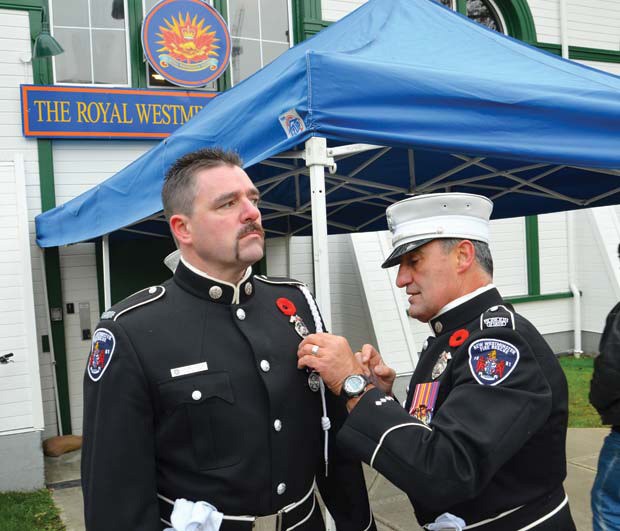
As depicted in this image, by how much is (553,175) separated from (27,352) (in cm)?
459

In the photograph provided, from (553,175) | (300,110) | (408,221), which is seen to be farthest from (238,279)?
(553,175)

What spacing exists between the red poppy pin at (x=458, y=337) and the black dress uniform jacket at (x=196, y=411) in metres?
0.49

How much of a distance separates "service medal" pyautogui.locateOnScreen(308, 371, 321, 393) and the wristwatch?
0.78ft

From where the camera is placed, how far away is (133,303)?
1.77 meters

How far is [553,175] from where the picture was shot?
416cm

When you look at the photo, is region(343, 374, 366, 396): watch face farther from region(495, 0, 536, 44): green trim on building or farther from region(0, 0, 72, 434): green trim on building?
region(495, 0, 536, 44): green trim on building

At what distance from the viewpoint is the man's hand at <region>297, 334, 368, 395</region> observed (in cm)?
169

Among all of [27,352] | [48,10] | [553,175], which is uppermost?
[48,10]

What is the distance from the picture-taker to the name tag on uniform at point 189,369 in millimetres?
1646

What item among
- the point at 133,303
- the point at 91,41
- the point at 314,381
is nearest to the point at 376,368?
the point at 314,381

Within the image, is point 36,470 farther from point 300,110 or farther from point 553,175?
point 553,175

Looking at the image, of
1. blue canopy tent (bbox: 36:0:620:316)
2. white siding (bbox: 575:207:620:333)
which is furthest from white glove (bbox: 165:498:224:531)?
white siding (bbox: 575:207:620:333)

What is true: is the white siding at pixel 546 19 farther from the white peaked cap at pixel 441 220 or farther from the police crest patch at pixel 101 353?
the police crest patch at pixel 101 353

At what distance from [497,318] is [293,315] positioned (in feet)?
2.24
